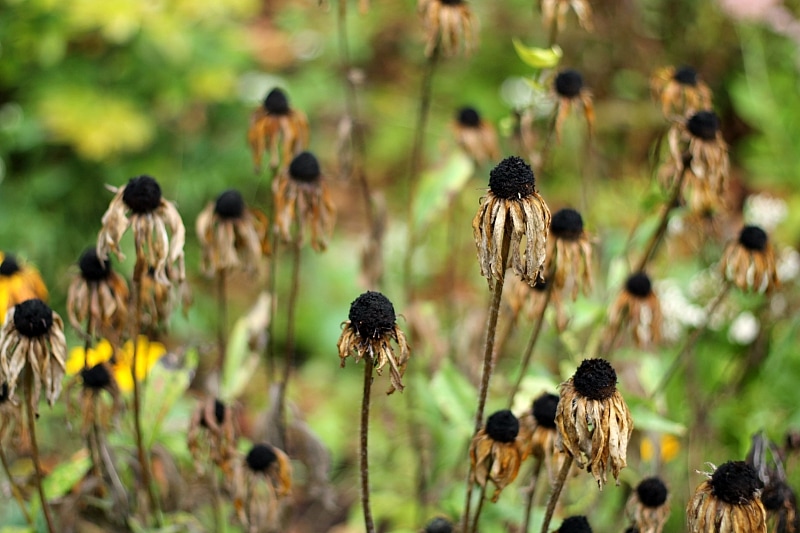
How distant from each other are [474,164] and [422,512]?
3.02 feet

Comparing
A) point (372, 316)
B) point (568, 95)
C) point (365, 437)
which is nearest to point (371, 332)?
point (372, 316)

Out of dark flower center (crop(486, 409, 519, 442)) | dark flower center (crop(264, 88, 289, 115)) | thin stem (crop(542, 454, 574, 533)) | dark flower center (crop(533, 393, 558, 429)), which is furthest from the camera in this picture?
dark flower center (crop(264, 88, 289, 115))

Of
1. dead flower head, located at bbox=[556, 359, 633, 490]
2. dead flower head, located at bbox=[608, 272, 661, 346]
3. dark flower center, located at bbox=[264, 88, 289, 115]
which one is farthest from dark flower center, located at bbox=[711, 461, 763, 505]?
dark flower center, located at bbox=[264, 88, 289, 115]

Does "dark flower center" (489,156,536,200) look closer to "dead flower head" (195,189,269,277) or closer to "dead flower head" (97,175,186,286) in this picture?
"dead flower head" (97,175,186,286)

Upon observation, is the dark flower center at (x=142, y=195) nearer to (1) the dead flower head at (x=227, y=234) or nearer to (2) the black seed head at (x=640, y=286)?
(1) the dead flower head at (x=227, y=234)

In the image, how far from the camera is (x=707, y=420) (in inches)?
98.9

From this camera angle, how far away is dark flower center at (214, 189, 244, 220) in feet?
5.62

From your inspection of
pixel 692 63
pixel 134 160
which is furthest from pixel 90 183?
pixel 692 63

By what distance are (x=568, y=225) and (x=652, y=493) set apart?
19.4 inches

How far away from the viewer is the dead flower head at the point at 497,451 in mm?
1393

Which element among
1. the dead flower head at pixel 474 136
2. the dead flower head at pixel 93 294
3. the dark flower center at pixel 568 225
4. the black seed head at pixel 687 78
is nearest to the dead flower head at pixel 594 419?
the dark flower center at pixel 568 225

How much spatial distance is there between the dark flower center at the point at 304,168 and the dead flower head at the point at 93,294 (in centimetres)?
39

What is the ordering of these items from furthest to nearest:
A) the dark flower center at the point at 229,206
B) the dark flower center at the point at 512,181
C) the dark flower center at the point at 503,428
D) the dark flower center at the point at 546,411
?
Result: the dark flower center at the point at 229,206 < the dark flower center at the point at 546,411 < the dark flower center at the point at 503,428 < the dark flower center at the point at 512,181

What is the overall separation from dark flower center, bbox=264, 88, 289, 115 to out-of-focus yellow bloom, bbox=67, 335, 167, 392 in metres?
0.54
